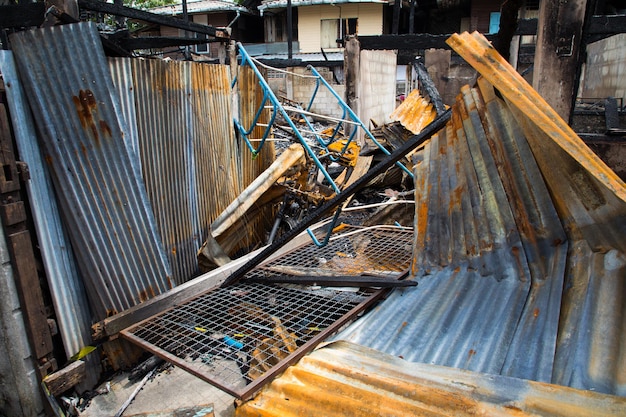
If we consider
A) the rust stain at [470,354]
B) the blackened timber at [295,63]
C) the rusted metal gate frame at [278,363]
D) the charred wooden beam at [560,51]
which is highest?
the blackened timber at [295,63]

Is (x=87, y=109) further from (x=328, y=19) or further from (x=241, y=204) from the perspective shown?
(x=328, y=19)

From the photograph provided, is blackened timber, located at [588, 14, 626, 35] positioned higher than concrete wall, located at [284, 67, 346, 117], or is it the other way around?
blackened timber, located at [588, 14, 626, 35]

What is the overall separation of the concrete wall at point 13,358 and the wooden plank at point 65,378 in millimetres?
89

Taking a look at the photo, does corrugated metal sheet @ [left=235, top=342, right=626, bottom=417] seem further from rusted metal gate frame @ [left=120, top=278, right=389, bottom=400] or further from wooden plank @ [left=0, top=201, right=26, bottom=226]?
wooden plank @ [left=0, top=201, right=26, bottom=226]

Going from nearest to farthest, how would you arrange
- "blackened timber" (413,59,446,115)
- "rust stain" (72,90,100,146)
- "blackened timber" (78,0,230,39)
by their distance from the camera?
"rust stain" (72,90,100,146) → "blackened timber" (78,0,230,39) → "blackened timber" (413,59,446,115)

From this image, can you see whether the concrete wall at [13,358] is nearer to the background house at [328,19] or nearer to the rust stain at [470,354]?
the rust stain at [470,354]

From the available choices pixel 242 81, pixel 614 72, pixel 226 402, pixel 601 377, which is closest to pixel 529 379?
pixel 601 377

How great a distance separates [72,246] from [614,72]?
1508 centimetres

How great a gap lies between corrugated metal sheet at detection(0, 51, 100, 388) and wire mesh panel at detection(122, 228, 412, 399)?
1.25 ft

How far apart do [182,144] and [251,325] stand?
6.82 ft

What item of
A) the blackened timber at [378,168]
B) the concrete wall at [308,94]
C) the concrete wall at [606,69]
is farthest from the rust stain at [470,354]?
the concrete wall at [308,94]

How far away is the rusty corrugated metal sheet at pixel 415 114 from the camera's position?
754cm

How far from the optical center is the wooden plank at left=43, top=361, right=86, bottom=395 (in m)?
2.84

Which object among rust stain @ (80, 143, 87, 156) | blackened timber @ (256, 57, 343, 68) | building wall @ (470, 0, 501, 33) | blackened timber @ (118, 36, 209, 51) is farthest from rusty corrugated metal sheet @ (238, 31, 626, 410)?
building wall @ (470, 0, 501, 33)
